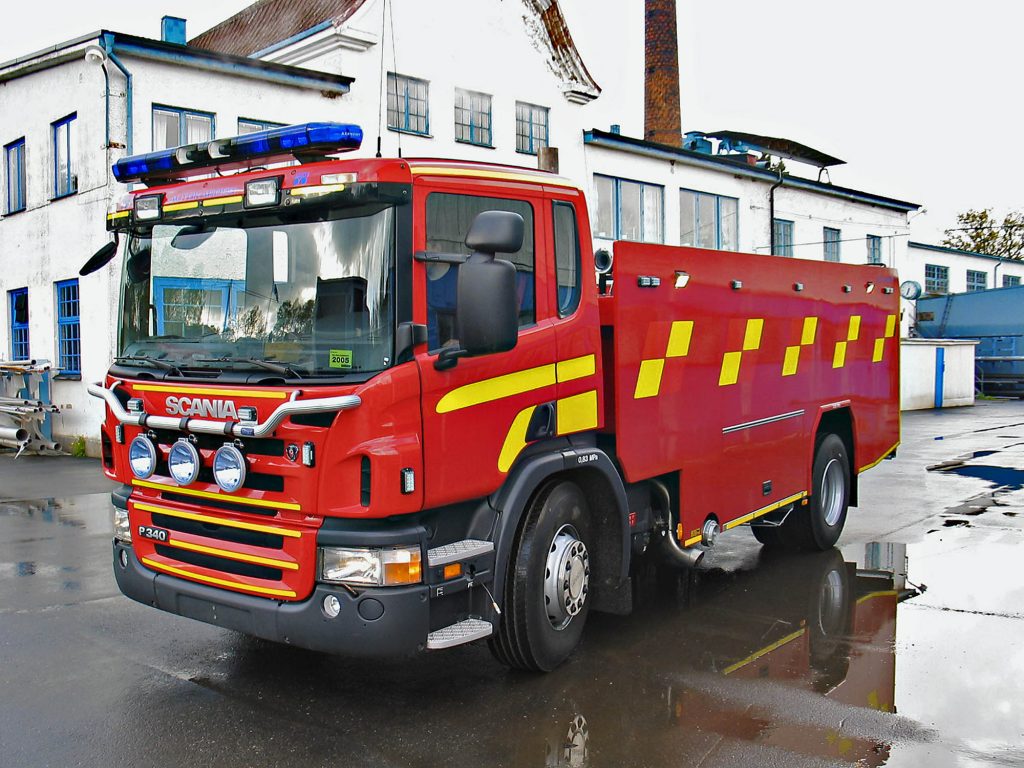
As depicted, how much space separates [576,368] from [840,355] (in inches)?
152

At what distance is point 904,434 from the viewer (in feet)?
68.0

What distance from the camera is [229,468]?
15.1ft

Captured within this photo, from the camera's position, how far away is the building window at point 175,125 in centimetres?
1630

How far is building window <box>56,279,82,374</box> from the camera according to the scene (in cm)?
1709

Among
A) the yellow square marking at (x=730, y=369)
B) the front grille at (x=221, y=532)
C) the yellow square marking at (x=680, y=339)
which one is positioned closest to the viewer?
the front grille at (x=221, y=532)

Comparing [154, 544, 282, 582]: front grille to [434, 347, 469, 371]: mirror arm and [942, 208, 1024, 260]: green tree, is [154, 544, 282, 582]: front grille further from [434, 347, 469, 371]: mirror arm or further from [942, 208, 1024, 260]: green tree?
[942, 208, 1024, 260]: green tree

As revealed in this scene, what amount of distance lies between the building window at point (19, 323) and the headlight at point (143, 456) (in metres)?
15.2

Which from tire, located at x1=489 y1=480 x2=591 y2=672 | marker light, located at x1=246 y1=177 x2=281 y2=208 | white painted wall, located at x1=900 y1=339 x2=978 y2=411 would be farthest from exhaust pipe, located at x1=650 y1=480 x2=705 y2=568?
white painted wall, located at x1=900 y1=339 x2=978 y2=411

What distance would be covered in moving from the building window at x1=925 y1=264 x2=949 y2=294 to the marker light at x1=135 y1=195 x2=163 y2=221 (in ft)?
139

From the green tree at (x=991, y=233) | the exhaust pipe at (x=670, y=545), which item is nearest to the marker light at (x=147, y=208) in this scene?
the exhaust pipe at (x=670, y=545)

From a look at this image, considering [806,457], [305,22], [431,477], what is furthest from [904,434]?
[431,477]

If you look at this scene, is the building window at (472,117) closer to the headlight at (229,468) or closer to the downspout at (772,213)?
the downspout at (772,213)

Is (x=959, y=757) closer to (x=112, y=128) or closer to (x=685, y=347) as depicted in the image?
(x=685, y=347)

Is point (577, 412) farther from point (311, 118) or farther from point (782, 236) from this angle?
point (782, 236)
